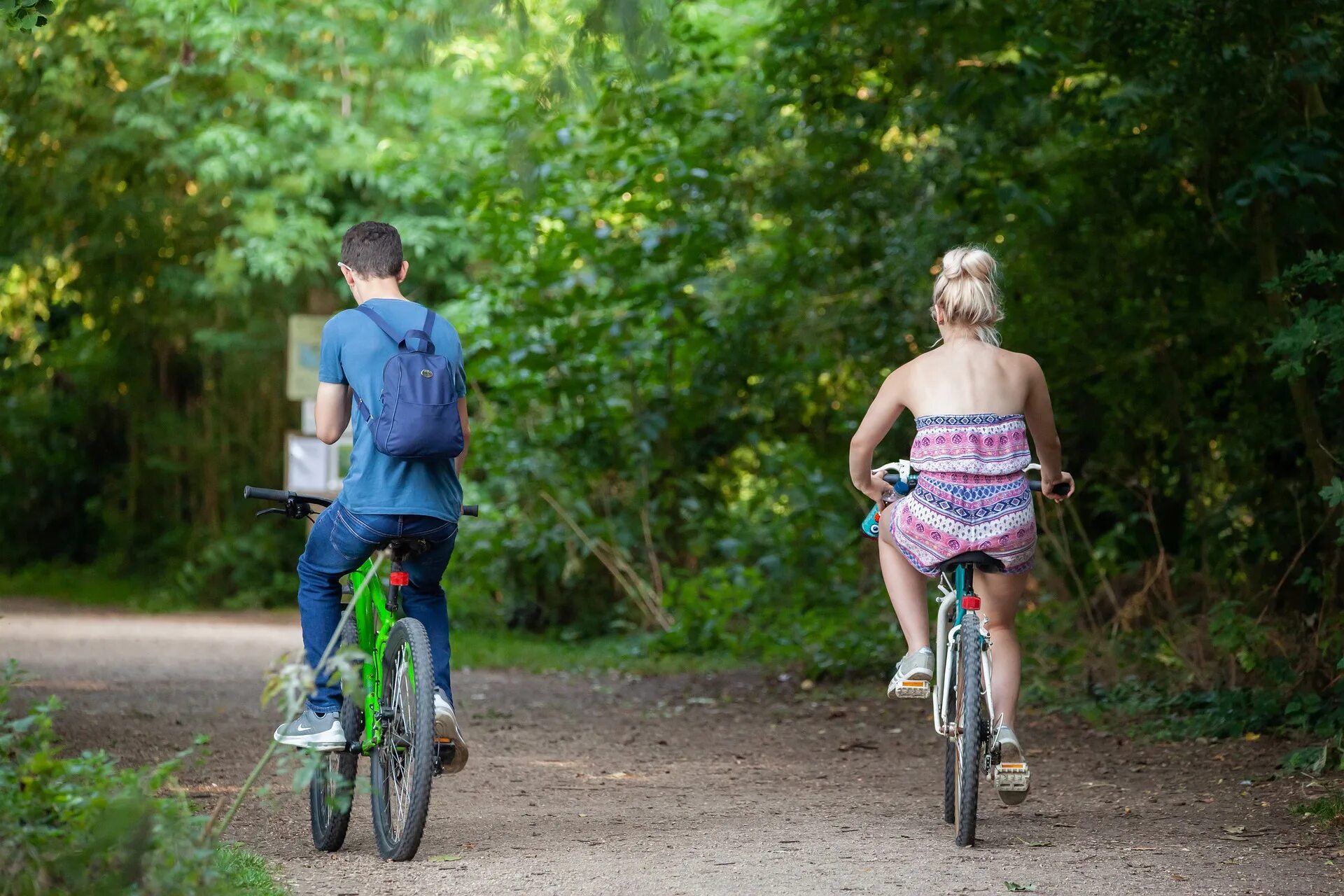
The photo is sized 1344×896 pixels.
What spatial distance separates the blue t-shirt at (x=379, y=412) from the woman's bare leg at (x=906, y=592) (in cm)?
151

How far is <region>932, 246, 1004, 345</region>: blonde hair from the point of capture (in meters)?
5.52

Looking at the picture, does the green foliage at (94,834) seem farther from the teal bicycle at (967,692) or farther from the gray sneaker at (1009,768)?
the gray sneaker at (1009,768)

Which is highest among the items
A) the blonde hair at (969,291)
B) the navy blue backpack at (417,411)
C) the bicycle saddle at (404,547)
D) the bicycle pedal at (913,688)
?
Result: the blonde hair at (969,291)

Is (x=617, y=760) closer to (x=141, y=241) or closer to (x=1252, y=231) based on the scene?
(x=1252, y=231)

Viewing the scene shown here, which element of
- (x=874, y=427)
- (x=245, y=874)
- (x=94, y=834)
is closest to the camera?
(x=94, y=834)

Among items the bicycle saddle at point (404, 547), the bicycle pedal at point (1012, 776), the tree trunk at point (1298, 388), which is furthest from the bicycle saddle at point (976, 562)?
the tree trunk at point (1298, 388)

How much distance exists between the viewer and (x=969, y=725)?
516 cm

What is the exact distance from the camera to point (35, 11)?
5484mm

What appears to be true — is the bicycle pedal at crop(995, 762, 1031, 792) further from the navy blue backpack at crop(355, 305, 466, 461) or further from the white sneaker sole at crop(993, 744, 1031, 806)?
the navy blue backpack at crop(355, 305, 466, 461)

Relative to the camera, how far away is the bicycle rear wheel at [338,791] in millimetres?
5242

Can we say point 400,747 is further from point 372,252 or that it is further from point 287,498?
point 372,252

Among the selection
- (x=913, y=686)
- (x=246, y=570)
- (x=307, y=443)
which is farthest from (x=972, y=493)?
(x=246, y=570)

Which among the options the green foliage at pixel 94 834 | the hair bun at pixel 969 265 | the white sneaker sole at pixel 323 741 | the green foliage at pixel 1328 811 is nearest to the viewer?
the green foliage at pixel 94 834

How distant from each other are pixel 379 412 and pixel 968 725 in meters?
2.11
